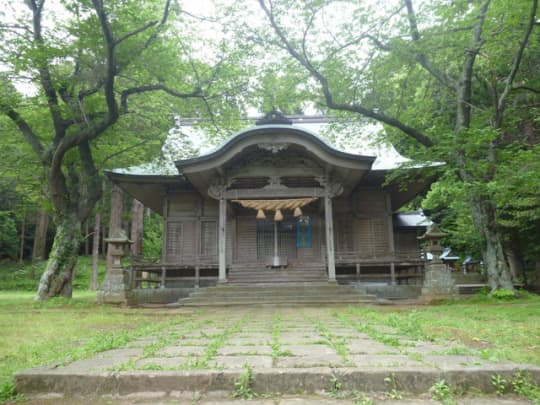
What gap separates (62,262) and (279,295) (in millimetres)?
6696

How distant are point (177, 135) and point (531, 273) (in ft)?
51.6

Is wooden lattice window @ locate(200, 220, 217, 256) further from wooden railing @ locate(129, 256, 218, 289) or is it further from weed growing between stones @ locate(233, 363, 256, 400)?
weed growing between stones @ locate(233, 363, 256, 400)

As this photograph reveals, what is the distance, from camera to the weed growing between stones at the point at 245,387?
2.39 metres

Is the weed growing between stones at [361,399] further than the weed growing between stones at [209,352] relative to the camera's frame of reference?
No

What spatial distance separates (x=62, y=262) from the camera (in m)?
11.5

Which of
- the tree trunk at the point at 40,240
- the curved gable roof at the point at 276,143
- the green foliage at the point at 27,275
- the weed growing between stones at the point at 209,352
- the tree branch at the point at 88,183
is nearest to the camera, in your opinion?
the weed growing between stones at the point at 209,352

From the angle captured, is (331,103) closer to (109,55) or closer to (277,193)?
(277,193)

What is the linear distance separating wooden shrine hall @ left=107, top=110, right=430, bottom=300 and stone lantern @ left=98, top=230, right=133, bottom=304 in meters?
2.40

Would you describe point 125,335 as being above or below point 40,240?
below

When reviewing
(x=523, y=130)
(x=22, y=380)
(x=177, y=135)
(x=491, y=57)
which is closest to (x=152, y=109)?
(x=177, y=135)

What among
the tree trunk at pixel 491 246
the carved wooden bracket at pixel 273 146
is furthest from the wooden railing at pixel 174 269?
the tree trunk at pixel 491 246

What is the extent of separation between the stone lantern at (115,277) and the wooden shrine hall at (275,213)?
2.40m

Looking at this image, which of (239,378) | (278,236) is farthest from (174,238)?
(239,378)

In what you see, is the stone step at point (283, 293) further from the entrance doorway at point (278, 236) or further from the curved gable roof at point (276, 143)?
the entrance doorway at point (278, 236)
